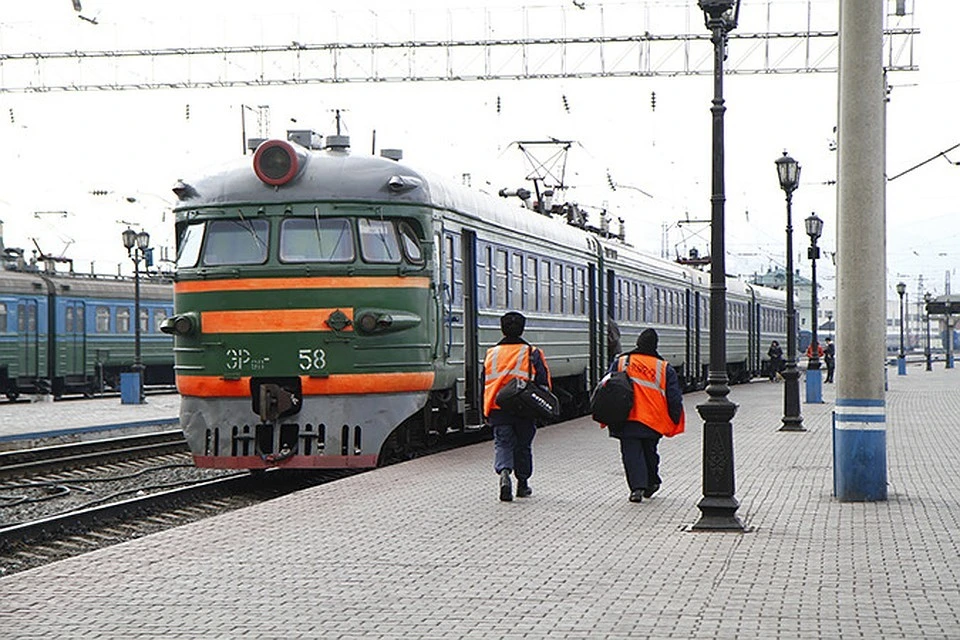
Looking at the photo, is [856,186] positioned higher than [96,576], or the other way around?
[856,186]

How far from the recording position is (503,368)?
13094 mm

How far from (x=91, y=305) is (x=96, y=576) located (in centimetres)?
3397

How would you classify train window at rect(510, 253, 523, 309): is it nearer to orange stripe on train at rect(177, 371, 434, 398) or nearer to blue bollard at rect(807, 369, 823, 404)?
orange stripe on train at rect(177, 371, 434, 398)

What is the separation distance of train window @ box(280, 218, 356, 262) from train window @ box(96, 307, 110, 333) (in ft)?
92.7

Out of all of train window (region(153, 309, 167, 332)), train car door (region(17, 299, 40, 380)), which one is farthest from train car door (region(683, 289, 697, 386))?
train car door (region(17, 299, 40, 380))

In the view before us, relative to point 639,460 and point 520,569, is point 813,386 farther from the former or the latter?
point 520,569

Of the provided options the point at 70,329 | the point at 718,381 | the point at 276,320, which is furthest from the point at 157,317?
the point at 718,381

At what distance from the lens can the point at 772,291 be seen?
58656mm

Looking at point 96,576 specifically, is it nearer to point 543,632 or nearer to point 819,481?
point 543,632

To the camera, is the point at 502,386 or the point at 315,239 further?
the point at 315,239

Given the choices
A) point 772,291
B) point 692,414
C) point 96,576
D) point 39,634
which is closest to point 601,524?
point 96,576

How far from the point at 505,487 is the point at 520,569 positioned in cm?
353

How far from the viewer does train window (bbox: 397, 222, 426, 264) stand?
1596 centimetres

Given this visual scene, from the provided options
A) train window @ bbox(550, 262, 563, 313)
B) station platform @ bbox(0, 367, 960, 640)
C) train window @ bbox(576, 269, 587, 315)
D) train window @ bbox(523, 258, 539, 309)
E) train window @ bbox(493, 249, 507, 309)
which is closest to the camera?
station platform @ bbox(0, 367, 960, 640)
